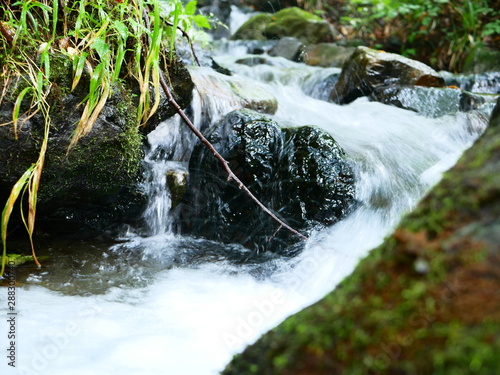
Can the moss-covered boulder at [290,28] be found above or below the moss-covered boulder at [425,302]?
above

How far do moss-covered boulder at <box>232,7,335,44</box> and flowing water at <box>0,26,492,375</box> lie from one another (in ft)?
20.9

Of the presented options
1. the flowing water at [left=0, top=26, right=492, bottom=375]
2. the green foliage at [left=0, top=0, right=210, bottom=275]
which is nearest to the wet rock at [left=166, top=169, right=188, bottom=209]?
the flowing water at [left=0, top=26, right=492, bottom=375]

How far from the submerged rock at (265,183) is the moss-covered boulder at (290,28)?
24.6 ft

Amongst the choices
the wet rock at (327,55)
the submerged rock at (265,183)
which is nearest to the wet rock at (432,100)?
the submerged rock at (265,183)

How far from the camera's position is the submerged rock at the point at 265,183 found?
316 centimetres

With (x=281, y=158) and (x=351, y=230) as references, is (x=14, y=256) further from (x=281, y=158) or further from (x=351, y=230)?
(x=351, y=230)

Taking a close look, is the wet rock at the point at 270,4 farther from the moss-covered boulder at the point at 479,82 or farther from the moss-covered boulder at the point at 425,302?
the moss-covered boulder at the point at 425,302

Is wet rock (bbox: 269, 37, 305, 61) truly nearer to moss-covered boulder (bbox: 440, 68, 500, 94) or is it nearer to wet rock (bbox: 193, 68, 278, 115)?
moss-covered boulder (bbox: 440, 68, 500, 94)

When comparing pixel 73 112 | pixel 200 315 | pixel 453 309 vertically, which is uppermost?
pixel 453 309

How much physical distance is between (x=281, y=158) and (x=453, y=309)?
8.89 feet

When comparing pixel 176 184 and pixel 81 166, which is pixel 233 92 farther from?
pixel 81 166

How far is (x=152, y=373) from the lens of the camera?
1.71m

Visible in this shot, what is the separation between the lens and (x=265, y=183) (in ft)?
10.7

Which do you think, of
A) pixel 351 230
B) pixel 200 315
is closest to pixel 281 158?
pixel 351 230
